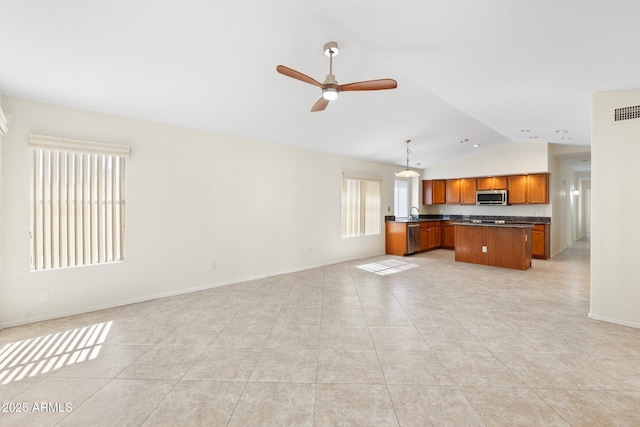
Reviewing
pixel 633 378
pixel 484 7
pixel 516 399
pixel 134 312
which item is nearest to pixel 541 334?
pixel 633 378

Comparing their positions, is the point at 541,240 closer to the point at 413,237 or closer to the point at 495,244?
the point at 495,244

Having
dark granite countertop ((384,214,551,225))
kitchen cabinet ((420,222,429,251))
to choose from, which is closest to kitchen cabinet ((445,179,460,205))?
dark granite countertop ((384,214,551,225))

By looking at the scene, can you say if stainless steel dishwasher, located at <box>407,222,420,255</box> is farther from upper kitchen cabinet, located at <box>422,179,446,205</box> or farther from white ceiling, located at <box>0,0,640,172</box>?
white ceiling, located at <box>0,0,640,172</box>

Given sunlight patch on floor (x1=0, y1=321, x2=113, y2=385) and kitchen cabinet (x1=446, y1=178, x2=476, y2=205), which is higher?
kitchen cabinet (x1=446, y1=178, x2=476, y2=205)

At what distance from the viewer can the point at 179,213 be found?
4.11 m

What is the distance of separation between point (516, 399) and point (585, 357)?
3.69 feet

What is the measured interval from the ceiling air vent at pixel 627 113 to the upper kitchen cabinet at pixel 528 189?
4.31 m

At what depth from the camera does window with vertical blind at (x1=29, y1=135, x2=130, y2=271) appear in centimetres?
316

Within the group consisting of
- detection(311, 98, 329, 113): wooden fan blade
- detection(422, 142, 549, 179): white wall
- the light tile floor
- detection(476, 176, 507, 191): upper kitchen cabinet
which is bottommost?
the light tile floor

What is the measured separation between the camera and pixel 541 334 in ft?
9.25

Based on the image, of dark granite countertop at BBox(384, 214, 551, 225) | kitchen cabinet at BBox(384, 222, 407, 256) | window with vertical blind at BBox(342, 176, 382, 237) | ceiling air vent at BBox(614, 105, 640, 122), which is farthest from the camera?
kitchen cabinet at BBox(384, 222, 407, 256)

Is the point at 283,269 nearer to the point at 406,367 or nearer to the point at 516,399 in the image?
the point at 406,367

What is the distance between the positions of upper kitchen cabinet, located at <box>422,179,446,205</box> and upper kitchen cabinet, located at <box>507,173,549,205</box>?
180 cm

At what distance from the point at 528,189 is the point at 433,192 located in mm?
2459
